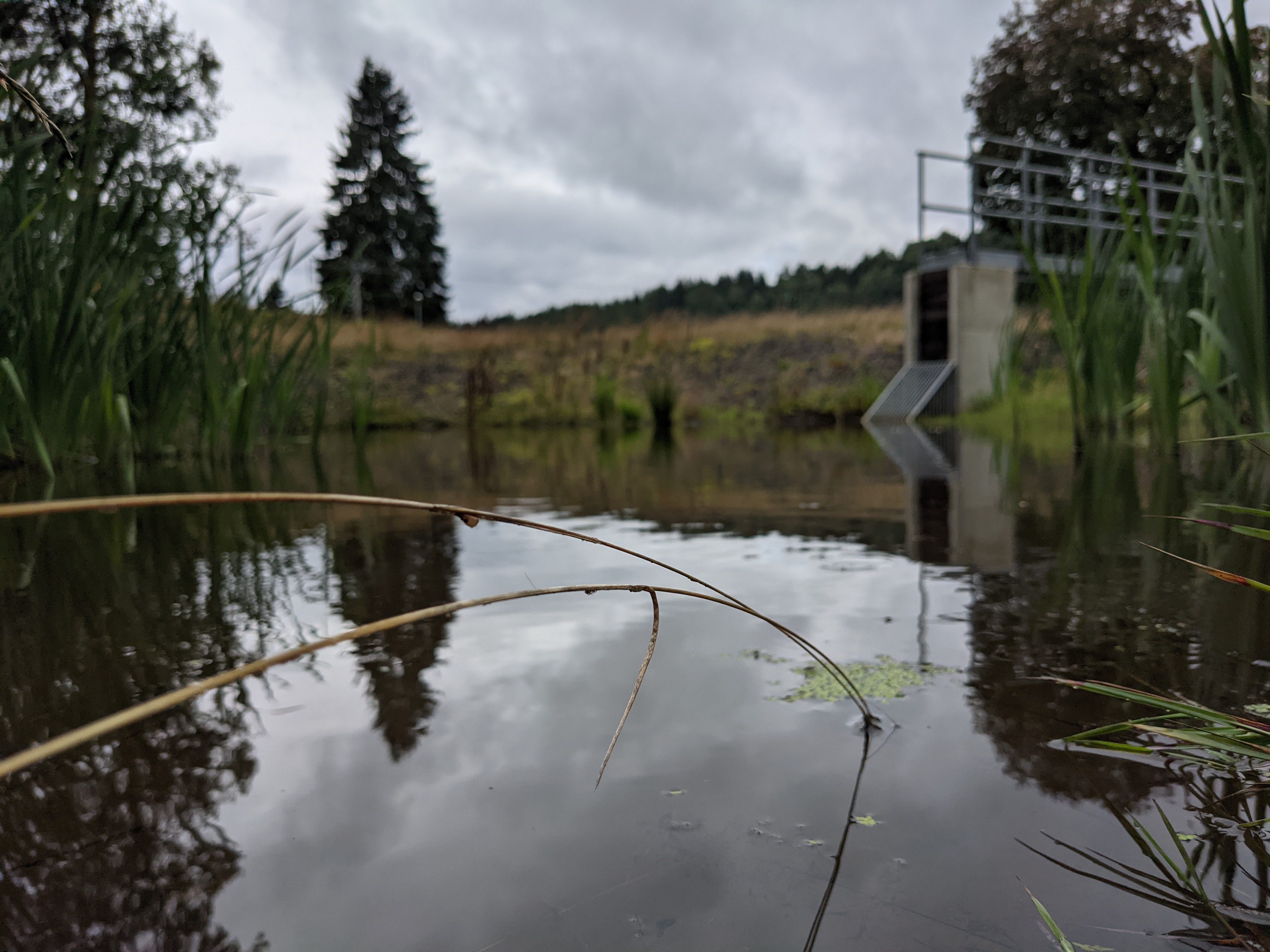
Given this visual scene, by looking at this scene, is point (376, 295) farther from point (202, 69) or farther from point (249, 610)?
point (249, 610)

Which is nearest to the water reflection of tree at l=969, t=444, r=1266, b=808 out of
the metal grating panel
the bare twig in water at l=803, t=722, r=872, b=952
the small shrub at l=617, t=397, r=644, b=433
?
the bare twig in water at l=803, t=722, r=872, b=952

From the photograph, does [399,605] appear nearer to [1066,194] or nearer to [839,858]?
[839,858]

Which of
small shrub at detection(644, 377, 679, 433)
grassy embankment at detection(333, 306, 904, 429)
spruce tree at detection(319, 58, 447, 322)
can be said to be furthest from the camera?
spruce tree at detection(319, 58, 447, 322)

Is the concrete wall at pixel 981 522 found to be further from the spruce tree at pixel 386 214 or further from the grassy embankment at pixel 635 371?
the spruce tree at pixel 386 214

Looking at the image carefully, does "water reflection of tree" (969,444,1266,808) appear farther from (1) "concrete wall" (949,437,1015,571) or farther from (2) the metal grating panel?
(2) the metal grating panel

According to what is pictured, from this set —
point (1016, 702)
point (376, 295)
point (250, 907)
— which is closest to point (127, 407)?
point (250, 907)

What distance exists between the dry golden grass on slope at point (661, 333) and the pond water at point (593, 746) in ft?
34.1

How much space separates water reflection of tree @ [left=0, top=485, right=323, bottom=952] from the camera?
22.3 inches

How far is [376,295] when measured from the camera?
24719 millimetres

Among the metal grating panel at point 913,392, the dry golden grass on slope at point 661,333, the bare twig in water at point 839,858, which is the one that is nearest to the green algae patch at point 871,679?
the bare twig in water at point 839,858

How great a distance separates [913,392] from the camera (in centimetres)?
848

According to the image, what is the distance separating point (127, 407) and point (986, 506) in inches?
91.0

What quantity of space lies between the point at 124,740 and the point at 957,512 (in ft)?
6.22

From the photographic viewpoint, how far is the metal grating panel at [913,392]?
27.0 feet
